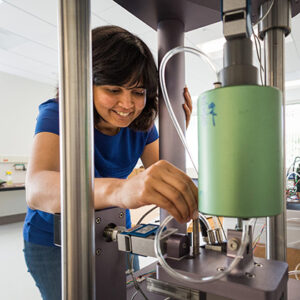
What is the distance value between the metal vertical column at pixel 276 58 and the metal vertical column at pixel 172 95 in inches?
7.8

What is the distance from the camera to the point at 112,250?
1.59ft

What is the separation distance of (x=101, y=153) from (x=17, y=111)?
5.23 meters

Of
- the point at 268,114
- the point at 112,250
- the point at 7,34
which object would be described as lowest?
the point at 112,250

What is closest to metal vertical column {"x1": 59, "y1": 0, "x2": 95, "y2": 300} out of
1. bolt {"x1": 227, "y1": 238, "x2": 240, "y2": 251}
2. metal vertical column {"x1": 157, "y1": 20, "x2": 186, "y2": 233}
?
bolt {"x1": 227, "y1": 238, "x2": 240, "y2": 251}

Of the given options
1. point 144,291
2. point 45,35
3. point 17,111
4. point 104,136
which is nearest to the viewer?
point 144,291

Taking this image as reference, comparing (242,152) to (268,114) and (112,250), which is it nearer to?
(268,114)

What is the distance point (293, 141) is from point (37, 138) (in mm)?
7245

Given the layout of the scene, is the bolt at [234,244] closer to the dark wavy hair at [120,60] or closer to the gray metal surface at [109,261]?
the gray metal surface at [109,261]

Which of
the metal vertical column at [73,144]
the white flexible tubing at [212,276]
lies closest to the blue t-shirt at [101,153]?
the metal vertical column at [73,144]

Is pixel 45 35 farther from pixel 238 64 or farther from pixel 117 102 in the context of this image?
pixel 238 64

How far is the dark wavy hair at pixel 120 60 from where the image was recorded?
0.79 metres

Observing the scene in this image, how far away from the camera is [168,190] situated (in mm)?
364

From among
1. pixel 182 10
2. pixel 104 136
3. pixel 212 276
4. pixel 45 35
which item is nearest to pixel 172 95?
pixel 182 10

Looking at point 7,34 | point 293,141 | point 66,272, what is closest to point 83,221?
point 66,272
